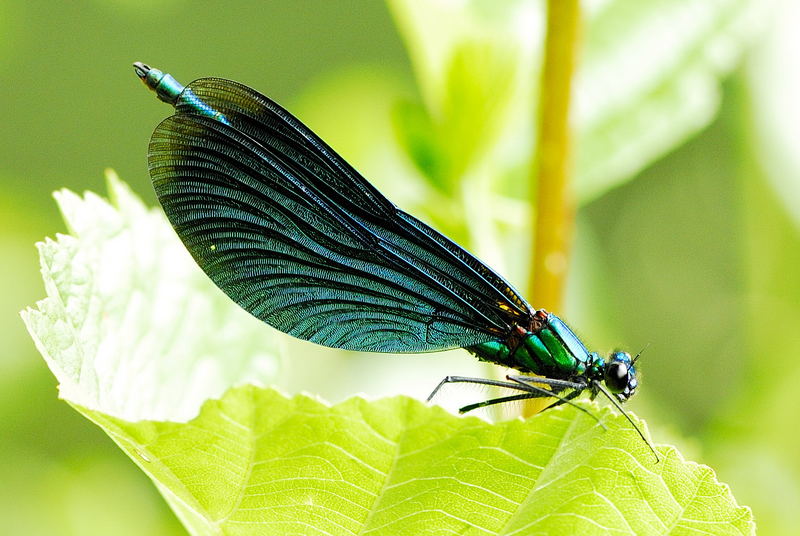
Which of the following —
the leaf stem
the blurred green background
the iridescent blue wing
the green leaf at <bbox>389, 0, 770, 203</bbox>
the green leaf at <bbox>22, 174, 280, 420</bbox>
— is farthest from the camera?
the blurred green background

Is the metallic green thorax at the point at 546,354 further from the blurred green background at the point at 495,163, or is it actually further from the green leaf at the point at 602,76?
the green leaf at the point at 602,76

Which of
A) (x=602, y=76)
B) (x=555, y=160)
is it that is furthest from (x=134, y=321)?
(x=602, y=76)

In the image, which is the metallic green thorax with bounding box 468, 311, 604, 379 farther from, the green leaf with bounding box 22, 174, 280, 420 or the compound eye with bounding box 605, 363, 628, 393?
the green leaf with bounding box 22, 174, 280, 420

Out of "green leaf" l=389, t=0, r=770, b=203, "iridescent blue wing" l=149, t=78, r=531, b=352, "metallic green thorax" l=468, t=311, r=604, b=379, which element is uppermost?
"green leaf" l=389, t=0, r=770, b=203

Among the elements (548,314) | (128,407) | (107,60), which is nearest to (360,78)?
(107,60)

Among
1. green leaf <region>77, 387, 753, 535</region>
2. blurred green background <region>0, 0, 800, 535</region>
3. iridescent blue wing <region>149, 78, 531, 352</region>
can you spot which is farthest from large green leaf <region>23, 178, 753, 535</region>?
blurred green background <region>0, 0, 800, 535</region>

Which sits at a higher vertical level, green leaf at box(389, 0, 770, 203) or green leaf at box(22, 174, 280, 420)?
green leaf at box(389, 0, 770, 203)
